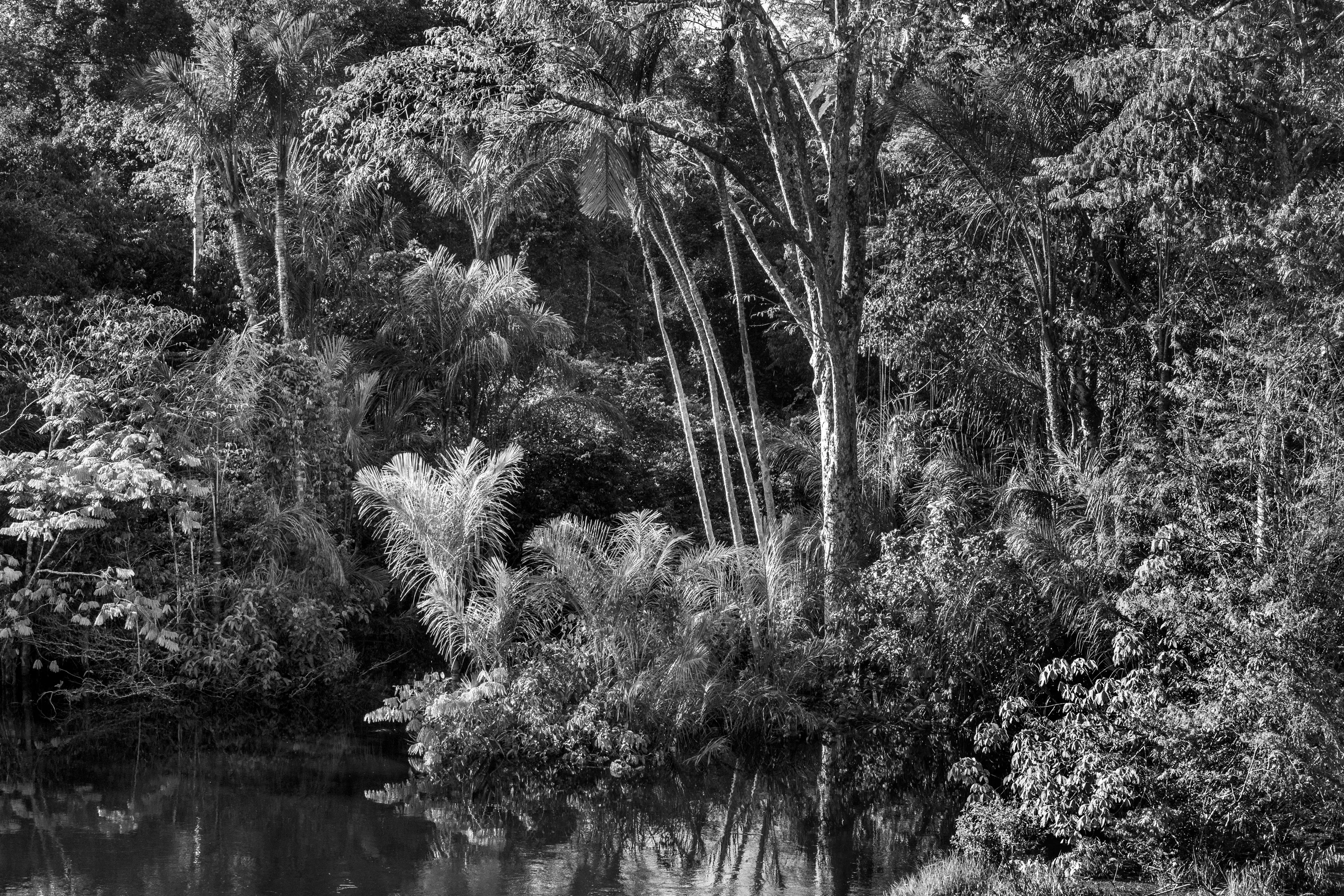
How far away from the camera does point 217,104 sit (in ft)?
50.3

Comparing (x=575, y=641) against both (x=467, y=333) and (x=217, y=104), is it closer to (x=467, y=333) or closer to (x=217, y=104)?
(x=467, y=333)

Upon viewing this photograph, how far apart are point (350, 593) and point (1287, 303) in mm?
9806

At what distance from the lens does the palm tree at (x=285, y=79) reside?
1527 cm

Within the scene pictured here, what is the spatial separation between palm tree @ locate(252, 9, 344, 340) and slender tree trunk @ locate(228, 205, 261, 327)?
359mm

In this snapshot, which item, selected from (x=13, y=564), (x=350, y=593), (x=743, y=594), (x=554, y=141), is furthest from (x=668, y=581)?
(x=13, y=564)

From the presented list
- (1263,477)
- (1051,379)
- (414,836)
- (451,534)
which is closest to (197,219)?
(451,534)

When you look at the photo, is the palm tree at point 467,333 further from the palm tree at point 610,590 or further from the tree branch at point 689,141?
the palm tree at point 610,590

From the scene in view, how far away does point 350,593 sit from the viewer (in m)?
13.8

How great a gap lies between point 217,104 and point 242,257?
1.92m

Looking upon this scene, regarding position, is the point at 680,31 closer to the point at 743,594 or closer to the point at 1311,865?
the point at 743,594

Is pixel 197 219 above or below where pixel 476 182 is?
above

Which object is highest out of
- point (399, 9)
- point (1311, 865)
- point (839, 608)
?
point (399, 9)

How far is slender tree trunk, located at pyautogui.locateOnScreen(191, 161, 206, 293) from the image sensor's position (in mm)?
17422

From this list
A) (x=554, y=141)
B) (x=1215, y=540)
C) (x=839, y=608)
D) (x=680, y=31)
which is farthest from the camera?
(x=554, y=141)
